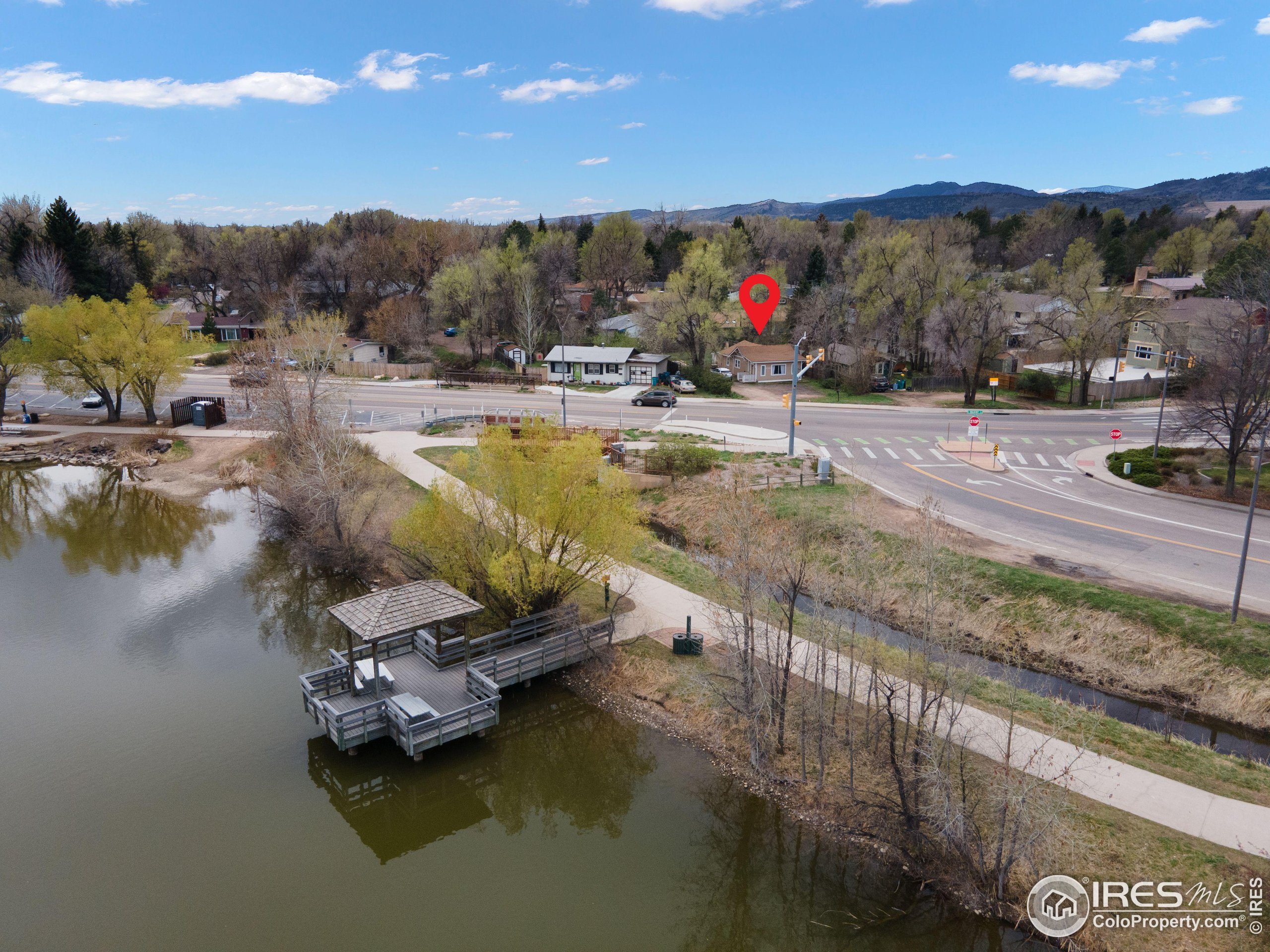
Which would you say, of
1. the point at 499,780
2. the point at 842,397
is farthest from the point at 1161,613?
the point at 842,397

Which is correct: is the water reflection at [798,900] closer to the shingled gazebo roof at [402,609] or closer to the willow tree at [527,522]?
the shingled gazebo roof at [402,609]

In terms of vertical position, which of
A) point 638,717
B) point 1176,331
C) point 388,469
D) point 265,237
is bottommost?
point 638,717

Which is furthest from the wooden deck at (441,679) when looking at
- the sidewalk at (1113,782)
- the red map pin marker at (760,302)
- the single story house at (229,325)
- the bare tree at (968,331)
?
the single story house at (229,325)

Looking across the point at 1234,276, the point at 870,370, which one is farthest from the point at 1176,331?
the point at 870,370

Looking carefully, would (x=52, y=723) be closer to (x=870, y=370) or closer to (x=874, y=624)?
(x=874, y=624)

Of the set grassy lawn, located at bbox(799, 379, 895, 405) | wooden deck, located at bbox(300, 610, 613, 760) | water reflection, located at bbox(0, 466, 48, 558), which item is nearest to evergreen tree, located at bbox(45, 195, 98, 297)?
water reflection, located at bbox(0, 466, 48, 558)

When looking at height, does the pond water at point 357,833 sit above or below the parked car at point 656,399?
below

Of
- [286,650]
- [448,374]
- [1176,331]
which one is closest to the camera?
→ [286,650]
